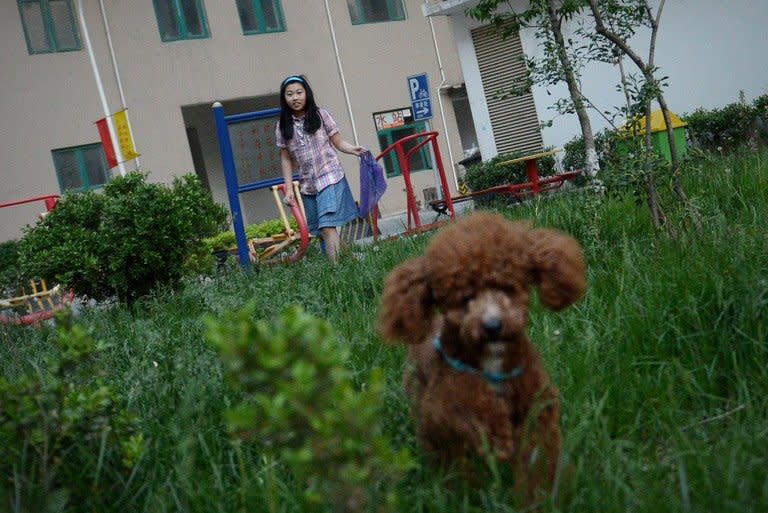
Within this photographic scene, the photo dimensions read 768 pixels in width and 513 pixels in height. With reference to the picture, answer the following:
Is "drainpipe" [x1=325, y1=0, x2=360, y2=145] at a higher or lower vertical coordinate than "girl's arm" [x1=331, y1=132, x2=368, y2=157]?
higher

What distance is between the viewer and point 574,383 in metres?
3.04

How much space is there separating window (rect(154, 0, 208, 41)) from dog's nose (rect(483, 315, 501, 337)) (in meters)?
20.5

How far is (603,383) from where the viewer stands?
120 inches

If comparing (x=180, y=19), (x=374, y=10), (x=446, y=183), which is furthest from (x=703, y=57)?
(x=180, y=19)

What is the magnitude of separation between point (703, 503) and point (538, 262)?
2.42 ft

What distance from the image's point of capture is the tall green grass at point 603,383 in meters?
2.26

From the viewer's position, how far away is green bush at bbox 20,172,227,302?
7.07 m

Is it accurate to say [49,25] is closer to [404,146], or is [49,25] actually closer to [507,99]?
[404,146]

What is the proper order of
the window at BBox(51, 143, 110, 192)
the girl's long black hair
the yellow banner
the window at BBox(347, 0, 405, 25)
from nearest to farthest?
the girl's long black hair
the yellow banner
the window at BBox(51, 143, 110, 192)
the window at BBox(347, 0, 405, 25)

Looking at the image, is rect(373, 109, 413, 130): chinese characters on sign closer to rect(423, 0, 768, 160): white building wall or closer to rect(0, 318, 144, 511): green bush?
rect(423, 0, 768, 160): white building wall

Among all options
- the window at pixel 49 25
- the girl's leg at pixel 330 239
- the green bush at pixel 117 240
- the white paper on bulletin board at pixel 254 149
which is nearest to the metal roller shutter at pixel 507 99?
the white paper on bulletin board at pixel 254 149

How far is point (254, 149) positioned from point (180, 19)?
43.3ft

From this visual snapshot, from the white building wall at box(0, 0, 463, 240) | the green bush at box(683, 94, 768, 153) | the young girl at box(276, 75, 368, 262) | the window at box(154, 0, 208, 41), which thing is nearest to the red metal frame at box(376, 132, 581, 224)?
the green bush at box(683, 94, 768, 153)

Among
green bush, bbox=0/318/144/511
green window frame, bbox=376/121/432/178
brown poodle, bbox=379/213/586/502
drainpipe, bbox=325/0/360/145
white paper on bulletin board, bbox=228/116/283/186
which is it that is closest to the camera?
brown poodle, bbox=379/213/586/502
